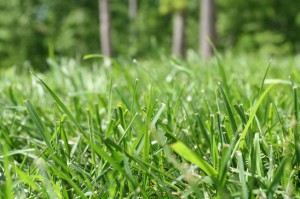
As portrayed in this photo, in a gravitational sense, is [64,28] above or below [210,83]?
below

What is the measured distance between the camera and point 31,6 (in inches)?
931

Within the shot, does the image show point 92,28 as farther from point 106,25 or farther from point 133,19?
point 106,25

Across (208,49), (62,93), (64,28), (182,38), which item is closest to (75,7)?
(64,28)

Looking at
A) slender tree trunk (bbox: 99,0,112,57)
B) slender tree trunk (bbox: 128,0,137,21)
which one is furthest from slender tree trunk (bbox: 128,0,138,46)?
slender tree trunk (bbox: 99,0,112,57)

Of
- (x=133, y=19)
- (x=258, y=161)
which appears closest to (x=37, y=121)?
(x=258, y=161)

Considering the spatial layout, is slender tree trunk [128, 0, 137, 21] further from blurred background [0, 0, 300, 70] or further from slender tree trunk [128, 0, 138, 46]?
blurred background [0, 0, 300, 70]

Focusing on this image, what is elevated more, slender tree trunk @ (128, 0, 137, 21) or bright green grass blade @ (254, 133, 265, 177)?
bright green grass blade @ (254, 133, 265, 177)

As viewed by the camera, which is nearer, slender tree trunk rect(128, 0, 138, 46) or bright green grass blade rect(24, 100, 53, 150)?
bright green grass blade rect(24, 100, 53, 150)

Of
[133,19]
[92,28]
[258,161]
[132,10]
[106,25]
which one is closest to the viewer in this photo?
[258,161]

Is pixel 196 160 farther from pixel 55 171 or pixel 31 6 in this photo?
pixel 31 6

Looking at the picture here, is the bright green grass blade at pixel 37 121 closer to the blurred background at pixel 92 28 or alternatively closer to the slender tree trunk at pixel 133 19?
the blurred background at pixel 92 28

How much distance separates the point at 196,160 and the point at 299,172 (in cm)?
20

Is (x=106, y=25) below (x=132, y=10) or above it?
above

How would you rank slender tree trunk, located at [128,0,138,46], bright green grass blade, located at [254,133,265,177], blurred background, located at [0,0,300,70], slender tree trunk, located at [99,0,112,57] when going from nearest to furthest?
bright green grass blade, located at [254,133,265,177] → slender tree trunk, located at [99,0,112,57] → blurred background, located at [0,0,300,70] → slender tree trunk, located at [128,0,138,46]
